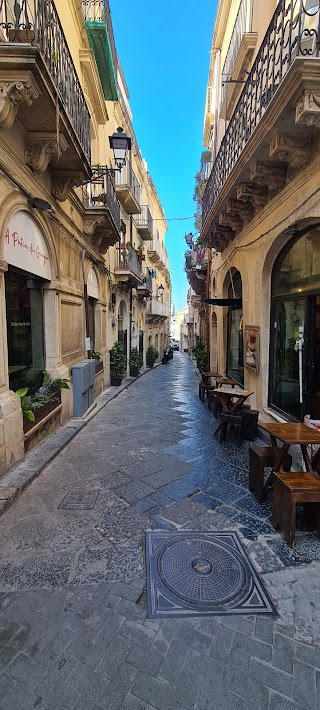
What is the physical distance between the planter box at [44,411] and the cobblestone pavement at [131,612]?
70 centimetres

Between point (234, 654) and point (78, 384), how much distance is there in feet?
17.6

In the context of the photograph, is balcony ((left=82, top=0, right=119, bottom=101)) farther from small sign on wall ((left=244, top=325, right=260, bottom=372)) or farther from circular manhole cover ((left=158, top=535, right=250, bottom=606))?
circular manhole cover ((left=158, top=535, right=250, bottom=606))

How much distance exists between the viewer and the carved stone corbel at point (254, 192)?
18.0 feet

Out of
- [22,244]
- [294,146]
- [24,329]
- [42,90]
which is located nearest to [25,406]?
[24,329]

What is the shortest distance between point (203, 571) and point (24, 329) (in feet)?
14.2

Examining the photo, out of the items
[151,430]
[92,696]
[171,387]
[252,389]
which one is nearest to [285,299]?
[252,389]

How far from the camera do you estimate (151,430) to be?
6.10m

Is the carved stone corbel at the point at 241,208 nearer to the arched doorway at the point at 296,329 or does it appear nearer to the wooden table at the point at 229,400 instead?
the arched doorway at the point at 296,329

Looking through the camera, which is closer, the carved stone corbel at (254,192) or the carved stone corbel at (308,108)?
the carved stone corbel at (308,108)

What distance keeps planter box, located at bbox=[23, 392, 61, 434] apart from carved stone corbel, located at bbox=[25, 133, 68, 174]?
3.56m

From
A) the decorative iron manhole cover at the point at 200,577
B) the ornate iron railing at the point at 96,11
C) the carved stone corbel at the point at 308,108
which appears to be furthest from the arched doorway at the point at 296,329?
the ornate iron railing at the point at 96,11

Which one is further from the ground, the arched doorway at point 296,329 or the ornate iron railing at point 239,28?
the ornate iron railing at point 239,28

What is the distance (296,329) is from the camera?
196 inches

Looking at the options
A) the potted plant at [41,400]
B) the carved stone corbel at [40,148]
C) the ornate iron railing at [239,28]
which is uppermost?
the ornate iron railing at [239,28]
